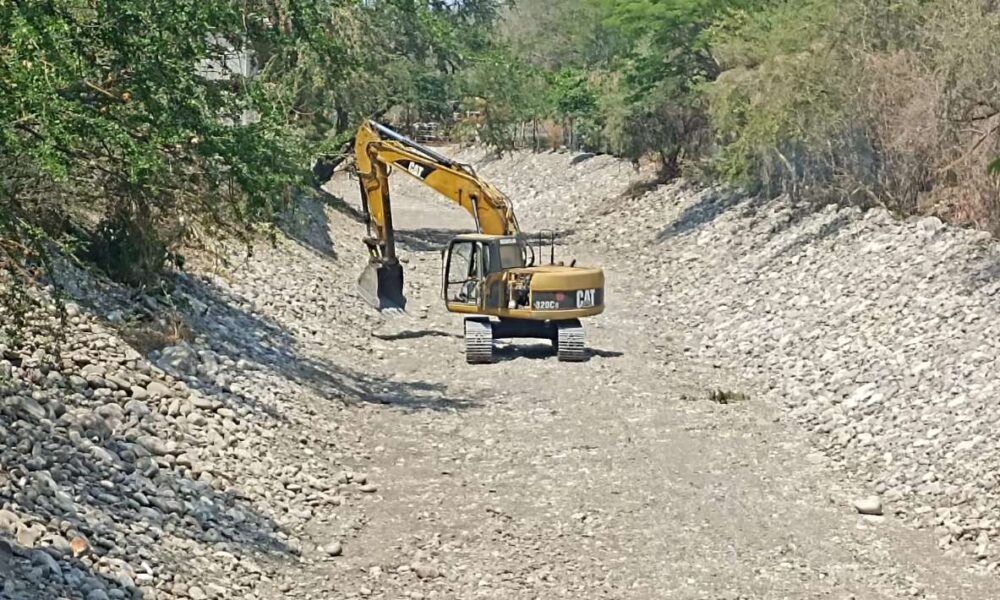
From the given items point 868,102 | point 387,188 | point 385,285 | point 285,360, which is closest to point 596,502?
point 285,360

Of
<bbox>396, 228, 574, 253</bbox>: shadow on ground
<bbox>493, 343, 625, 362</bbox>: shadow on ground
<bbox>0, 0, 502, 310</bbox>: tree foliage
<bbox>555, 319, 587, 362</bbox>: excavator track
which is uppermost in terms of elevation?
<bbox>0, 0, 502, 310</bbox>: tree foliage

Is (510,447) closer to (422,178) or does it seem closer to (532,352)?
(532,352)

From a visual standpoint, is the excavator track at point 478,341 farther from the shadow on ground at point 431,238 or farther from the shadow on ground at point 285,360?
the shadow on ground at point 431,238

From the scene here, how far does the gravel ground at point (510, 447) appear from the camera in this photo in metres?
10.3

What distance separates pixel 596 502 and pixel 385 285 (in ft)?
31.5

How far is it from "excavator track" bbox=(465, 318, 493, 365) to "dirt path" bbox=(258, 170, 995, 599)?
0.24 m

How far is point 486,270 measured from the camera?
18953 millimetres

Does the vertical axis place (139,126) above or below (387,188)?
above

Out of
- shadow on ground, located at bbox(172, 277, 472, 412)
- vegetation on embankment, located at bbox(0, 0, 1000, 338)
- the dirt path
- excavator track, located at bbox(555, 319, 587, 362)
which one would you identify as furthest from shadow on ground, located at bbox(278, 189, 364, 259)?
the dirt path

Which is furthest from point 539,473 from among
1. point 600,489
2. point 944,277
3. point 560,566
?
point 944,277

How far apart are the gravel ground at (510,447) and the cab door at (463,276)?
0.87 meters

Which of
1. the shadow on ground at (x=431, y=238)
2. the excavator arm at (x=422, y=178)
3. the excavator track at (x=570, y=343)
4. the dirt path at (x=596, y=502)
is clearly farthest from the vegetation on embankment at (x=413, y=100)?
the excavator track at (x=570, y=343)

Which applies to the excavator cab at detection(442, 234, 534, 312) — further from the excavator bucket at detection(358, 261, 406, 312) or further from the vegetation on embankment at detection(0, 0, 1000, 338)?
the vegetation on embankment at detection(0, 0, 1000, 338)

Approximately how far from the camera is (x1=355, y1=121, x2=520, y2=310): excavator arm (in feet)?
66.0
